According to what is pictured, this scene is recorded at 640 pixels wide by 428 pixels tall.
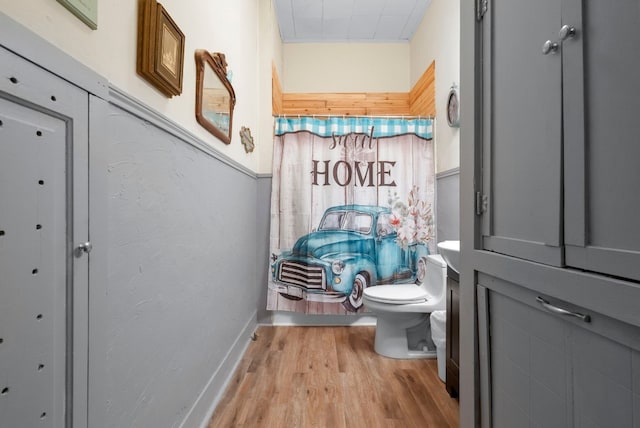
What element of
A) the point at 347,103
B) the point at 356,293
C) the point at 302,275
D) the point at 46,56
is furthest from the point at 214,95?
the point at 347,103

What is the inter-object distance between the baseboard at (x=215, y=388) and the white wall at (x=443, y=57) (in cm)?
192

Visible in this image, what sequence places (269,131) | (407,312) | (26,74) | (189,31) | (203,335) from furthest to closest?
(269,131)
(407,312)
(203,335)
(189,31)
(26,74)

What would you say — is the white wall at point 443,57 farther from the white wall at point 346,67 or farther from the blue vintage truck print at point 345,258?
the blue vintage truck print at point 345,258

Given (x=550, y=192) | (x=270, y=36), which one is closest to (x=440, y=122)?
(x=270, y=36)

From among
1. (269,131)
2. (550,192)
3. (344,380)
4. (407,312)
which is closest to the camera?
(550,192)

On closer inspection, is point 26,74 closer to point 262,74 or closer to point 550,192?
point 550,192

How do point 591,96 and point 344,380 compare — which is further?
point 344,380

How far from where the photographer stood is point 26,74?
52 cm

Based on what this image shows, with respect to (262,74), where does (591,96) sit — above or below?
below

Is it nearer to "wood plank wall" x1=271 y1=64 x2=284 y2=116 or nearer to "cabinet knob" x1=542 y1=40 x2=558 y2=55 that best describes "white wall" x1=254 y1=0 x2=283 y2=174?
"wood plank wall" x1=271 y1=64 x2=284 y2=116

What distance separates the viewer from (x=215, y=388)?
158 centimetres

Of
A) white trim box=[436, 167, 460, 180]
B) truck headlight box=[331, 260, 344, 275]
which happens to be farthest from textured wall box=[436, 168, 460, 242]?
truck headlight box=[331, 260, 344, 275]

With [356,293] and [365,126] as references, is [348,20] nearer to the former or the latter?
[365,126]

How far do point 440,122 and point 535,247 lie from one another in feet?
6.22
